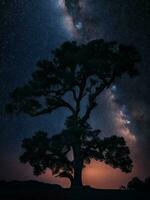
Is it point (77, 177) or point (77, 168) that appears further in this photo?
point (77, 168)

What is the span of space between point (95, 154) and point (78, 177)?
1774 mm

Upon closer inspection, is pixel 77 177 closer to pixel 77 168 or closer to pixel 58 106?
pixel 77 168

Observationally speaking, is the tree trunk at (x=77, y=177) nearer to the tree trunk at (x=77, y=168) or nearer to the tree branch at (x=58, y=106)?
the tree trunk at (x=77, y=168)

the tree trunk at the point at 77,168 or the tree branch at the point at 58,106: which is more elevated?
the tree branch at the point at 58,106

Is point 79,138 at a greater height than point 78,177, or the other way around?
point 79,138

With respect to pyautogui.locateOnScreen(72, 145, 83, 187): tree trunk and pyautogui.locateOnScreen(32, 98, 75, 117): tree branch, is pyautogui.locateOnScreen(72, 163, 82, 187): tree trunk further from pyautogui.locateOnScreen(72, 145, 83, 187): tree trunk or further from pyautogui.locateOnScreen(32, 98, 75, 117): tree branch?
pyautogui.locateOnScreen(32, 98, 75, 117): tree branch

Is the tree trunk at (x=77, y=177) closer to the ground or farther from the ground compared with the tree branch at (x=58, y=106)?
closer to the ground

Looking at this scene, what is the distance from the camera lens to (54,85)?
2394 cm

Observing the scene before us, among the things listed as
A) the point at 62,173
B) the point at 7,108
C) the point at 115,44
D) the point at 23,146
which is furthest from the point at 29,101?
the point at 115,44

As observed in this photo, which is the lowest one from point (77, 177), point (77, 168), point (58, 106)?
point (77, 177)

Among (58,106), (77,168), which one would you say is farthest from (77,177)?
(58,106)

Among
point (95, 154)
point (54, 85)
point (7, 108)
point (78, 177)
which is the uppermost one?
point (54, 85)

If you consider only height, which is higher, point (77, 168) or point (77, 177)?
point (77, 168)

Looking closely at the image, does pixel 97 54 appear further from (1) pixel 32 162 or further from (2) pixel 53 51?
(1) pixel 32 162
